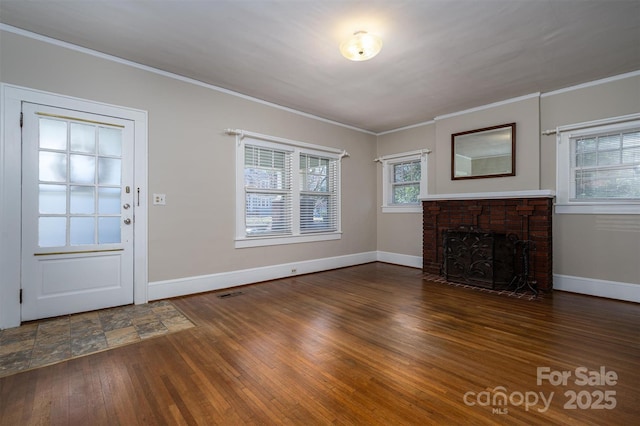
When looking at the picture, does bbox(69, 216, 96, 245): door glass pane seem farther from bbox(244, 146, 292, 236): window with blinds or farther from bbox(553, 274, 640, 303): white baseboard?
bbox(553, 274, 640, 303): white baseboard

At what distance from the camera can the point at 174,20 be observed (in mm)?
2637

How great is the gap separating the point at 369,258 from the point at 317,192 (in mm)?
1950

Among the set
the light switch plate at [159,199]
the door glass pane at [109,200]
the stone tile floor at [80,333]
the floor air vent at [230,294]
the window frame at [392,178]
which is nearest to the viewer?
the stone tile floor at [80,333]

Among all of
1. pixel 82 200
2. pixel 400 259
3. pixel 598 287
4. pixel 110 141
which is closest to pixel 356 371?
pixel 82 200

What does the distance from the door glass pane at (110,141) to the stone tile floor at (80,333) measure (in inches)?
69.9

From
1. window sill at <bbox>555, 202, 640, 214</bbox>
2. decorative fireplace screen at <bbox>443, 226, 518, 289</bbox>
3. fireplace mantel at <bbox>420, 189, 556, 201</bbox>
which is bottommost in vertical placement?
decorative fireplace screen at <bbox>443, 226, 518, 289</bbox>

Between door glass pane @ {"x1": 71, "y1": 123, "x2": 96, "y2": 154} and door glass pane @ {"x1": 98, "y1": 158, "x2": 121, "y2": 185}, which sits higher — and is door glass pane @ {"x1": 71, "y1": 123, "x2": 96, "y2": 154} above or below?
above

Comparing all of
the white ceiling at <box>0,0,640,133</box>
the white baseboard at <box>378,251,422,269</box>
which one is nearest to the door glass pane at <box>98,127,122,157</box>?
the white ceiling at <box>0,0,640,133</box>

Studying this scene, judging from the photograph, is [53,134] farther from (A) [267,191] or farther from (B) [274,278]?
(B) [274,278]

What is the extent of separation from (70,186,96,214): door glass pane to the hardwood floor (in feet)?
5.10

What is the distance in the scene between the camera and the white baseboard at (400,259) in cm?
565

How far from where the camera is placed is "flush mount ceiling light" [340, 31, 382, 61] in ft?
9.01

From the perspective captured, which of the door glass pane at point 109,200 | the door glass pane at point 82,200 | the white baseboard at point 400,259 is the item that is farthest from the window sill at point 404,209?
the door glass pane at point 82,200

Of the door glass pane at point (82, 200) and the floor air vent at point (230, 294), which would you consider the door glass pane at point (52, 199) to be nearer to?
the door glass pane at point (82, 200)
